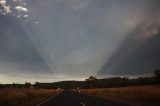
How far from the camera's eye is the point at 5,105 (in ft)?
69.0

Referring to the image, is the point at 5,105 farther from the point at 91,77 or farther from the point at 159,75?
the point at 91,77

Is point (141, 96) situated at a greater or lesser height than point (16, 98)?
greater

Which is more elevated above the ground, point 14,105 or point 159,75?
point 159,75

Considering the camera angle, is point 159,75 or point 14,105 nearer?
point 14,105

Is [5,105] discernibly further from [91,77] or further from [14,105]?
[91,77]

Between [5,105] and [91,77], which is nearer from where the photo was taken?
[5,105]

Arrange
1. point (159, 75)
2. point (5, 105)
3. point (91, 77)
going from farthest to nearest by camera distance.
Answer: point (91, 77) → point (159, 75) → point (5, 105)

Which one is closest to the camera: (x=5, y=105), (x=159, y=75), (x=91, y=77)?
(x=5, y=105)

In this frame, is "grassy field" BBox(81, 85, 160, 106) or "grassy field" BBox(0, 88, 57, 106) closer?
"grassy field" BBox(0, 88, 57, 106)

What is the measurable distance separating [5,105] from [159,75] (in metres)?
104

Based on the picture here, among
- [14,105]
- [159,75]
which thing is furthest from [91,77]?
[14,105]

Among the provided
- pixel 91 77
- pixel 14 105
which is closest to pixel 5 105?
pixel 14 105

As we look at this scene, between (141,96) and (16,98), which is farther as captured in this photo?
(141,96)

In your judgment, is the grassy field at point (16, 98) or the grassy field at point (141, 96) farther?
the grassy field at point (141, 96)
